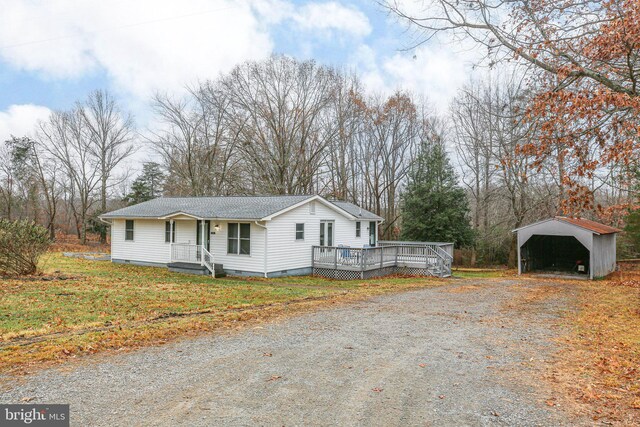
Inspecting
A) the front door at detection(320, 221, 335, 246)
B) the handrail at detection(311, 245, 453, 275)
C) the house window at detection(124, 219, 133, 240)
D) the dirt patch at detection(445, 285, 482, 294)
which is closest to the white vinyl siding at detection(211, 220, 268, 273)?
the handrail at detection(311, 245, 453, 275)

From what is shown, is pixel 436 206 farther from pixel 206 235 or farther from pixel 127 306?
pixel 127 306

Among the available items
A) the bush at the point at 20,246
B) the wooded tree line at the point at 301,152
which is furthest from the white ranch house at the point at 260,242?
the wooded tree line at the point at 301,152

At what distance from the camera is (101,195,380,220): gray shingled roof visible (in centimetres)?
1757

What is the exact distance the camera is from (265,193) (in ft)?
101

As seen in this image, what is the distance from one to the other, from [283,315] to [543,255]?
66.6 ft

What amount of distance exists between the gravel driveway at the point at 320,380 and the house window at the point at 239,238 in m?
9.87

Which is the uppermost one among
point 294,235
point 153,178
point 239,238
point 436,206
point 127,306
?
point 153,178

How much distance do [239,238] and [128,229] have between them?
8.02 meters

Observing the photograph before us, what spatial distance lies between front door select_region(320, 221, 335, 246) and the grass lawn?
3049 mm

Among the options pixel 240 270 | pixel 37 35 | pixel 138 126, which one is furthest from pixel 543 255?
pixel 138 126

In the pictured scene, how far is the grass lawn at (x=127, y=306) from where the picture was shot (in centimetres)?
650

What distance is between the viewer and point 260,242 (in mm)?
17125

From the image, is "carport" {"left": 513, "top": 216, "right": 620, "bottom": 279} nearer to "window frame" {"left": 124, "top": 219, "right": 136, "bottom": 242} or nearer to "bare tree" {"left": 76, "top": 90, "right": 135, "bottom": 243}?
"window frame" {"left": 124, "top": 219, "right": 136, "bottom": 242}

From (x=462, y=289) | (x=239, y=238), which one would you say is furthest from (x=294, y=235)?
(x=462, y=289)
